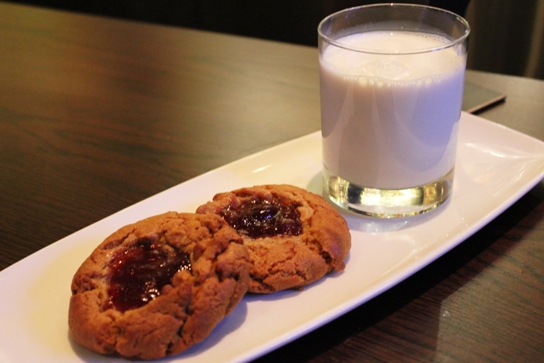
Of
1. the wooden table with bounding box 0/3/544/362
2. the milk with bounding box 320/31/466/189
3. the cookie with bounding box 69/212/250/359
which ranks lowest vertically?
the wooden table with bounding box 0/3/544/362

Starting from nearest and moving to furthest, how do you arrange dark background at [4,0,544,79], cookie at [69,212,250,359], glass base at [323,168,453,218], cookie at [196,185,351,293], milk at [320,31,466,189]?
1. cookie at [69,212,250,359]
2. cookie at [196,185,351,293]
3. milk at [320,31,466,189]
4. glass base at [323,168,453,218]
5. dark background at [4,0,544,79]

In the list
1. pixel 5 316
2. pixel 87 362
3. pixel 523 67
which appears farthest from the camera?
pixel 523 67

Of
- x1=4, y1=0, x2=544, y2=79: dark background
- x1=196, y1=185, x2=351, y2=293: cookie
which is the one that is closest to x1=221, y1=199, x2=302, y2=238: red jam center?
x1=196, y1=185, x2=351, y2=293: cookie

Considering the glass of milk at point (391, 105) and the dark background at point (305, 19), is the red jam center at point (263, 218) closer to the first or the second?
the glass of milk at point (391, 105)

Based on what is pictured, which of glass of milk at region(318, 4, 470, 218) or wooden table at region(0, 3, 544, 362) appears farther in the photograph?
glass of milk at region(318, 4, 470, 218)

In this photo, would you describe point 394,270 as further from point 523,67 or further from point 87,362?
point 523,67

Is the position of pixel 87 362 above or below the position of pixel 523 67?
above

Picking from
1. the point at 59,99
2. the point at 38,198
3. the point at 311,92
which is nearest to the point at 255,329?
the point at 38,198

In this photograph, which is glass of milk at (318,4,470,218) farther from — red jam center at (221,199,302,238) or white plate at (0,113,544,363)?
red jam center at (221,199,302,238)
